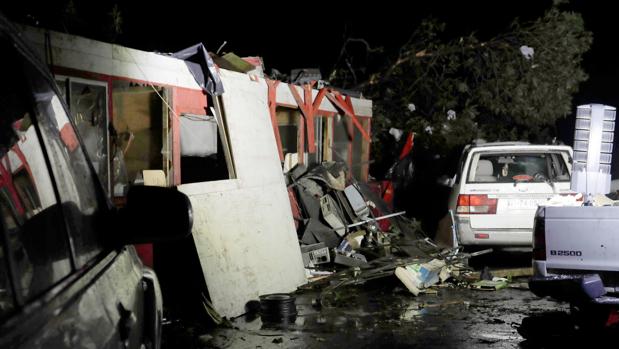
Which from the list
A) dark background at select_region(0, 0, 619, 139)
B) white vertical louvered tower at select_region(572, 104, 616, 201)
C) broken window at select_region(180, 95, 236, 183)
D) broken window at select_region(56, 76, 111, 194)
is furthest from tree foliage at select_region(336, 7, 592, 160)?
broken window at select_region(56, 76, 111, 194)

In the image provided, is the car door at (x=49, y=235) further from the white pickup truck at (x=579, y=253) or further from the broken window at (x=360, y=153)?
the broken window at (x=360, y=153)

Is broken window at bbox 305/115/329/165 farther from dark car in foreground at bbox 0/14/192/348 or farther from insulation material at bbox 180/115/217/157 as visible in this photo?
dark car in foreground at bbox 0/14/192/348

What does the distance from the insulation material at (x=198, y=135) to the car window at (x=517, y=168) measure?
3793mm

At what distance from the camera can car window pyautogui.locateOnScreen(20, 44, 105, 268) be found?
2.12 metres

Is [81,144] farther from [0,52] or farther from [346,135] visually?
[346,135]

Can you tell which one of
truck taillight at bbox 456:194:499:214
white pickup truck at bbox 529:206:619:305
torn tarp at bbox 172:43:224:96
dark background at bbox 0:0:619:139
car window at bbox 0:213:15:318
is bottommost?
truck taillight at bbox 456:194:499:214

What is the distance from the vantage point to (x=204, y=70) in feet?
28.6

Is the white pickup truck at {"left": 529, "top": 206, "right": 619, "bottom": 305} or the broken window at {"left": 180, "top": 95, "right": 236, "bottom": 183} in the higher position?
the broken window at {"left": 180, "top": 95, "right": 236, "bottom": 183}

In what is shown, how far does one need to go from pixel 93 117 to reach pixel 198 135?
2.01 meters

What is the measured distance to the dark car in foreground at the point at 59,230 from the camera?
160 cm

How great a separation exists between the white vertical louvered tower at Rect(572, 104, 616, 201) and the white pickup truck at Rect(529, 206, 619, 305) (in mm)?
1139

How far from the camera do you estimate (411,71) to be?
17.4 metres

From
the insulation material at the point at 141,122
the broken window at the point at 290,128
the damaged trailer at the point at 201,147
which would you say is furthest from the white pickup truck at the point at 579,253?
the broken window at the point at 290,128

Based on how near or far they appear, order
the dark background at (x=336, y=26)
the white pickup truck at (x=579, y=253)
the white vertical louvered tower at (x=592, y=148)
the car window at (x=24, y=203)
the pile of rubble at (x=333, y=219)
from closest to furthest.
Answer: the car window at (x=24, y=203), the white pickup truck at (x=579, y=253), the white vertical louvered tower at (x=592, y=148), the pile of rubble at (x=333, y=219), the dark background at (x=336, y=26)
